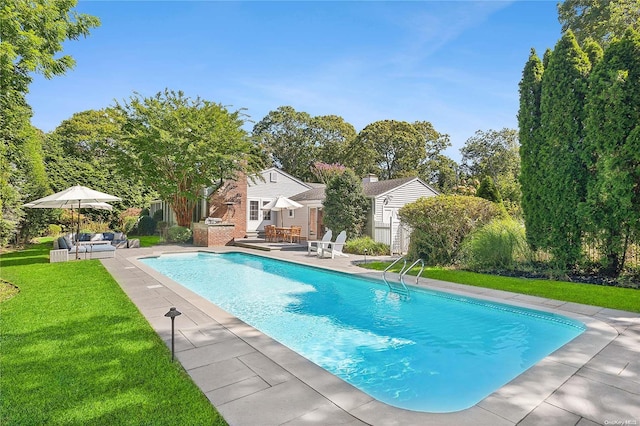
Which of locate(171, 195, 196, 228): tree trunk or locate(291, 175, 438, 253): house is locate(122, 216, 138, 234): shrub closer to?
locate(171, 195, 196, 228): tree trunk

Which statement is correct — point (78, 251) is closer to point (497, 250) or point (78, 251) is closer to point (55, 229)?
point (55, 229)

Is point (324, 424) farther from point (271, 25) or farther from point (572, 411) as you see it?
point (271, 25)

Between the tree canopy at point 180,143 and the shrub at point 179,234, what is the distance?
A: 1824 millimetres

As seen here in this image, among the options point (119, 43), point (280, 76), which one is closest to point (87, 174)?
point (119, 43)

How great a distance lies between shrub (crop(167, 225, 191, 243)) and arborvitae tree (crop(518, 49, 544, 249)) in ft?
53.1

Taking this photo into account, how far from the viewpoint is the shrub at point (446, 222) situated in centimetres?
1042

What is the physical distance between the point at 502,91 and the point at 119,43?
13.2 m

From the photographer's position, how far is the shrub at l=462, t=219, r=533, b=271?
9.55 metres

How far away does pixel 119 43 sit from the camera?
33.8ft

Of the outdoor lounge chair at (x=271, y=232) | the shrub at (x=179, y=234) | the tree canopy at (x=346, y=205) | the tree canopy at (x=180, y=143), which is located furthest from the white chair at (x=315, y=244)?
the shrub at (x=179, y=234)

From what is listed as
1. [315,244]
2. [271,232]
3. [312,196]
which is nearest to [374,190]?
[312,196]

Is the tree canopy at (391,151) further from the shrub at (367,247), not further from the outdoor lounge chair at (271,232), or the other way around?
the shrub at (367,247)

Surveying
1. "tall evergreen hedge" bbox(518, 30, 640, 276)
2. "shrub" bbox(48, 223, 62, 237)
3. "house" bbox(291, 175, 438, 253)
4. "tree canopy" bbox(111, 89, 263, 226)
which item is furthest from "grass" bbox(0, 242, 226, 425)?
"shrub" bbox(48, 223, 62, 237)

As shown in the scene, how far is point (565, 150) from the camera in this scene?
896 cm
